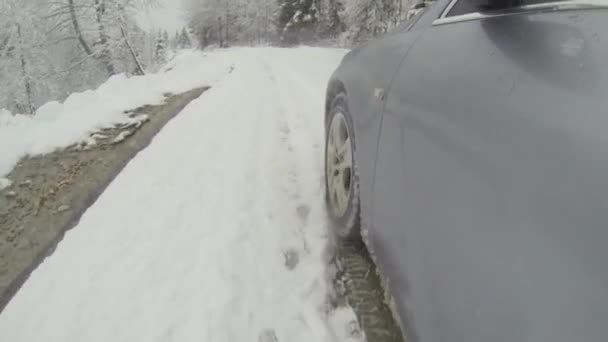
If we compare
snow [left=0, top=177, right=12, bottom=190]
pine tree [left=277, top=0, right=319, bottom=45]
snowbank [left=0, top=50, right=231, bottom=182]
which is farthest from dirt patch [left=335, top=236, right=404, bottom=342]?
pine tree [left=277, top=0, right=319, bottom=45]

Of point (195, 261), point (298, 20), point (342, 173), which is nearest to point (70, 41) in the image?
point (298, 20)

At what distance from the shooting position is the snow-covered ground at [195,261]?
1794 mm

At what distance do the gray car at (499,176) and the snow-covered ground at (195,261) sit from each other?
676mm

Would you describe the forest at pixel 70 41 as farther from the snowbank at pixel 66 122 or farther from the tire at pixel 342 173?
the tire at pixel 342 173

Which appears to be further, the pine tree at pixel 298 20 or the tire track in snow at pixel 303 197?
the pine tree at pixel 298 20

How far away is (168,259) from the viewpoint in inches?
86.6

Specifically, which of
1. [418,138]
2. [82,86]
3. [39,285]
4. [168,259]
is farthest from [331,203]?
[82,86]

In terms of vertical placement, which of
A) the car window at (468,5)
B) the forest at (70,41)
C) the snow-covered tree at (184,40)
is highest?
the car window at (468,5)

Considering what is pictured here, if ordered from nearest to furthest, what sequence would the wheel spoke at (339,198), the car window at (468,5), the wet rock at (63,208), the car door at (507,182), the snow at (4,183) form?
the car door at (507,182) < the car window at (468,5) < the wheel spoke at (339,198) < the wet rock at (63,208) < the snow at (4,183)

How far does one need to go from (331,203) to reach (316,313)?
0.81 meters

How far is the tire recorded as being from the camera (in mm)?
2104

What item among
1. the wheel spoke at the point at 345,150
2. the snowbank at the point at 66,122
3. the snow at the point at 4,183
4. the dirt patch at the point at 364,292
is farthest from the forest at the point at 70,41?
the dirt patch at the point at 364,292

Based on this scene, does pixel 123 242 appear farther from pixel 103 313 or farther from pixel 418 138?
pixel 418 138

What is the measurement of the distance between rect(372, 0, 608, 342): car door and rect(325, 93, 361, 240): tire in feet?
2.29
